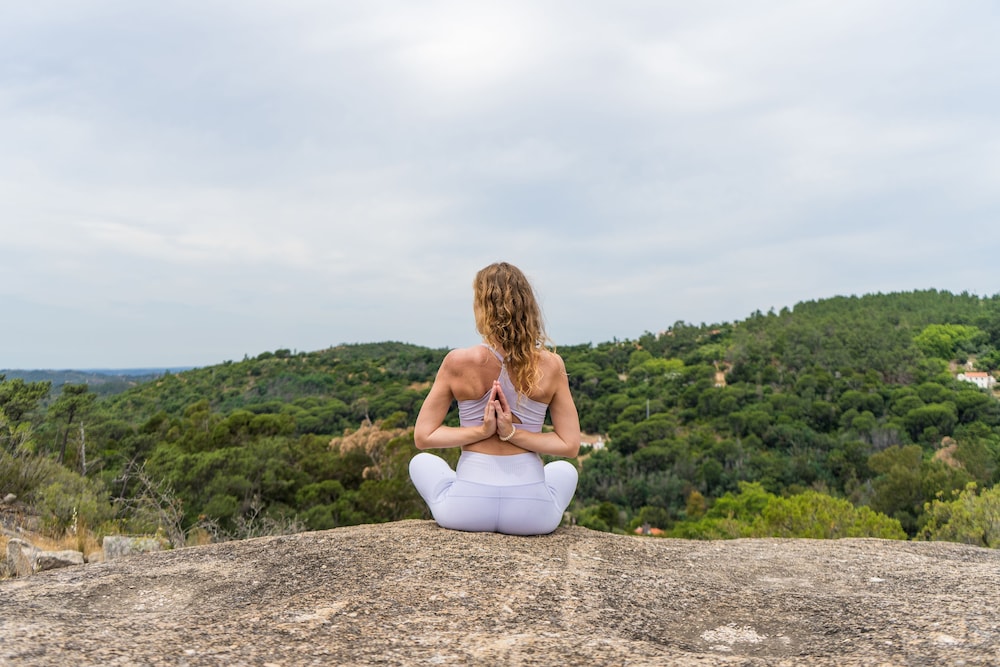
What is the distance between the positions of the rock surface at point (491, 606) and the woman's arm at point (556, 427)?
485 mm

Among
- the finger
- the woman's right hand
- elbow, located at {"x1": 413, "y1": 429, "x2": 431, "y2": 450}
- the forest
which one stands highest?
the finger

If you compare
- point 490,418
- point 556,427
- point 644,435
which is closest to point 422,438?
point 490,418

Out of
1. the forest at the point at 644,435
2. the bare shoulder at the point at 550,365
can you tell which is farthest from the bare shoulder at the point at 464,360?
the forest at the point at 644,435

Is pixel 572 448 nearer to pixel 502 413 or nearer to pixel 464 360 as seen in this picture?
pixel 502 413

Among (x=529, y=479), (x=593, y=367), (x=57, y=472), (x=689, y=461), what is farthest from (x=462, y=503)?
(x=593, y=367)

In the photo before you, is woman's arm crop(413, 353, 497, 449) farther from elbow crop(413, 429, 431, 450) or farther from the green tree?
the green tree

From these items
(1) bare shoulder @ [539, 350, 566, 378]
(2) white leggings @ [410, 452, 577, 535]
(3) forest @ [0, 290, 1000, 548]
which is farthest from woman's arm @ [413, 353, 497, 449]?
(3) forest @ [0, 290, 1000, 548]

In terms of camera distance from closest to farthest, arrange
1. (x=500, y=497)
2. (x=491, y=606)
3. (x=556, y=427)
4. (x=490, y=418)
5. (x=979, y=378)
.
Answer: (x=491, y=606), (x=490, y=418), (x=500, y=497), (x=556, y=427), (x=979, y=378)

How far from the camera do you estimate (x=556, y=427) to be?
346cm

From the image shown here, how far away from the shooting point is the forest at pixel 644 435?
987cm

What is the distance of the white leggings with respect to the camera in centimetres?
332

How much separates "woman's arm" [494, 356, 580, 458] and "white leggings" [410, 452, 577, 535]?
0.34 ft

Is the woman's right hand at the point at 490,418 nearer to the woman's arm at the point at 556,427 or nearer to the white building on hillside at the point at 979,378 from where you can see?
the woman's arm at the point at 556,427

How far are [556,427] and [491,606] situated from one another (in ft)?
3.91
